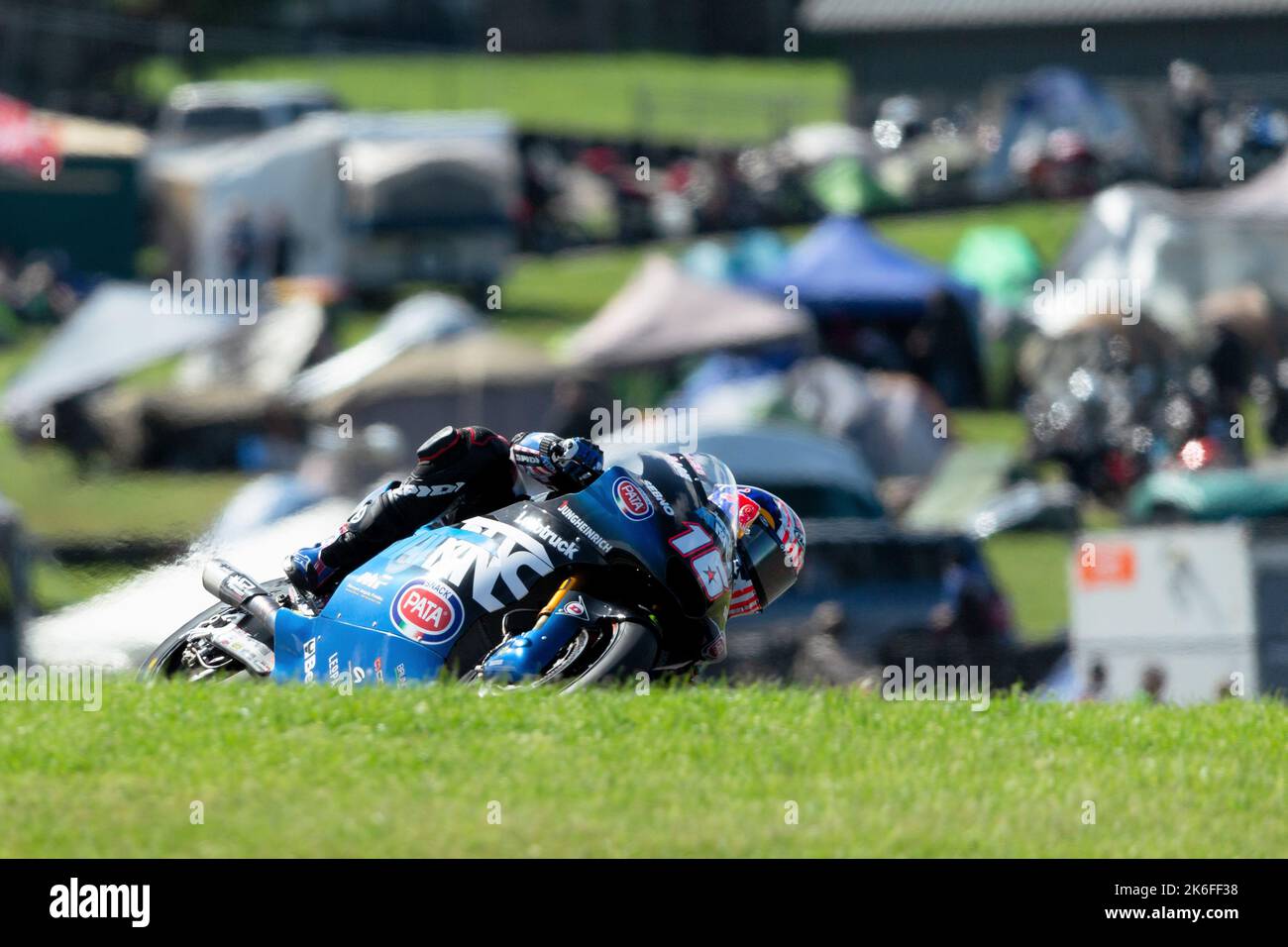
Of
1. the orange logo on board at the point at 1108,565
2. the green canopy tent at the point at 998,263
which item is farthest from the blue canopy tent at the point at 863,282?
the orange logo on board at the point at 1108,565

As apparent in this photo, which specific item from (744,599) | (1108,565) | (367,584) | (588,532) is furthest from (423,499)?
(1108,565)

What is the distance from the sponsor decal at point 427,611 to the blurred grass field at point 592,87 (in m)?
41.3

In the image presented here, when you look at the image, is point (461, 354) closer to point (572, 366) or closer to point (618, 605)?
point (572, 366)

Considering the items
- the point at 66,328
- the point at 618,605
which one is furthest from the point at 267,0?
the point at 618,605

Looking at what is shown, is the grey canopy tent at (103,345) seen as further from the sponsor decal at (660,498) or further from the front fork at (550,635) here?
the front fork at (550,635)

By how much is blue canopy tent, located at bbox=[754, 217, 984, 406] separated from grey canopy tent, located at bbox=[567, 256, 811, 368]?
1.29 m

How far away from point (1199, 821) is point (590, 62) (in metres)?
67.8

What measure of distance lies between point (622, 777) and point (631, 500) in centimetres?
167

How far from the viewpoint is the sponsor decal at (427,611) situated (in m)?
7.99

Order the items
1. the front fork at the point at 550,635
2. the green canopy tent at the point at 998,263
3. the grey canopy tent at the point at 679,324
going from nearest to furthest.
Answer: the front fork at the point at 550,635 → the grey canopy tent at the point at 679,324 → the green canopy tent at the point at 998,263

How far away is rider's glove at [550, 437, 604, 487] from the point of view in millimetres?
8094

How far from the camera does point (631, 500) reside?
808cm

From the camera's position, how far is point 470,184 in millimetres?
39188
